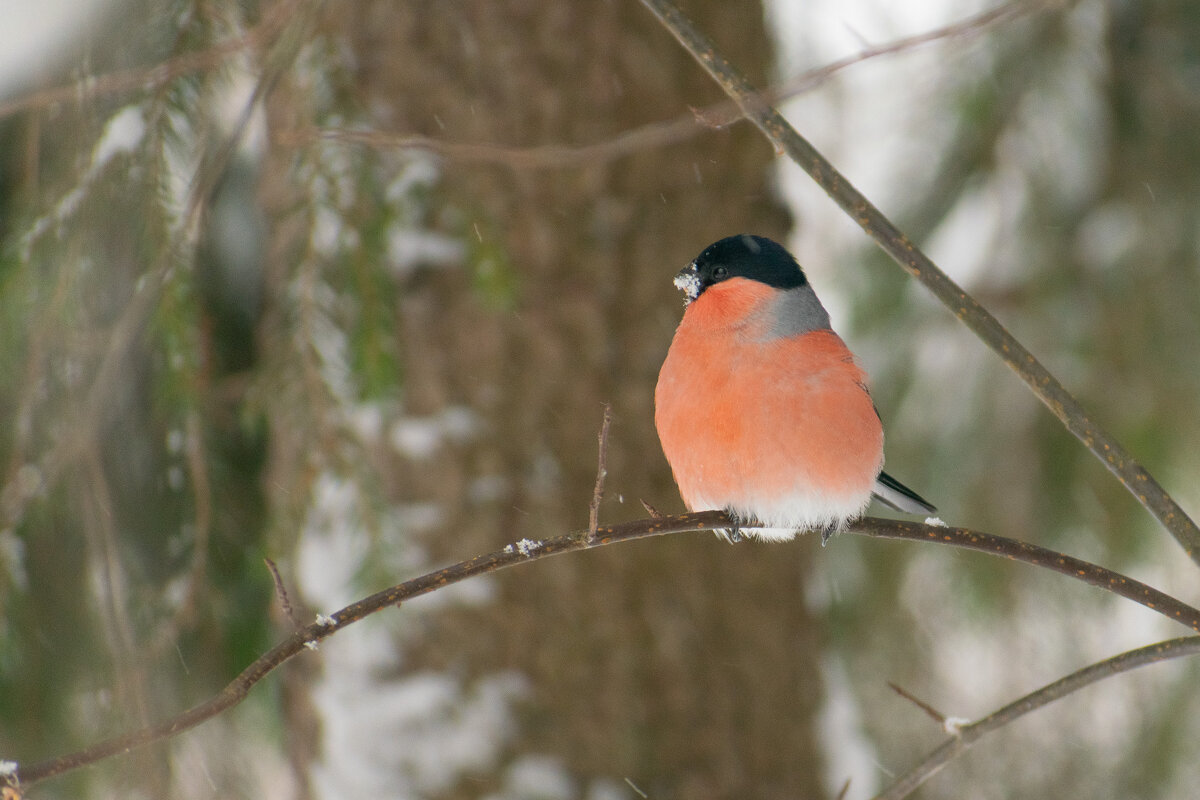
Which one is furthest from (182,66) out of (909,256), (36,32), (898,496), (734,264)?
(898,496)

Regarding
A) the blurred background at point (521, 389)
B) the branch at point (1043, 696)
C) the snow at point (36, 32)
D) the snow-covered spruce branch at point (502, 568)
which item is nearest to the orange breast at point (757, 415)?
the snow-covered spruce branch at point (502, 568)

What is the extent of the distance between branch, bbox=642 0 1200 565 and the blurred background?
0.89 m

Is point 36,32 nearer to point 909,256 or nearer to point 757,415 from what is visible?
point 757,415

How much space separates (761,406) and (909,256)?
440mm

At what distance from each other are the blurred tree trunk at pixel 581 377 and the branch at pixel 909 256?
141 centimetres

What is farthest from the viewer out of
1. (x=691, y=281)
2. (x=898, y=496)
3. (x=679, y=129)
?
(x=898, y=496)

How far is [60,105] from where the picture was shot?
6.92ft

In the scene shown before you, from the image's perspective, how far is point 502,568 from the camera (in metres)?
1.19

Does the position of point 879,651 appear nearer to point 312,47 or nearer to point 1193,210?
point 1193,210

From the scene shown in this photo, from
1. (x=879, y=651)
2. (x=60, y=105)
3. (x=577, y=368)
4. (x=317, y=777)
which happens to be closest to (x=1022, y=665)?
(x=879, y=651)

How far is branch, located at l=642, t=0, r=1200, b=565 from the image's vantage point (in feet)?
3.89

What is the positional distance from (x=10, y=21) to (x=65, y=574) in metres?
1.22

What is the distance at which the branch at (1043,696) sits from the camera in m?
1.24

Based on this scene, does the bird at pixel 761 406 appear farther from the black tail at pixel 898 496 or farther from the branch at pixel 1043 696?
the branch at pixel 1043 696
